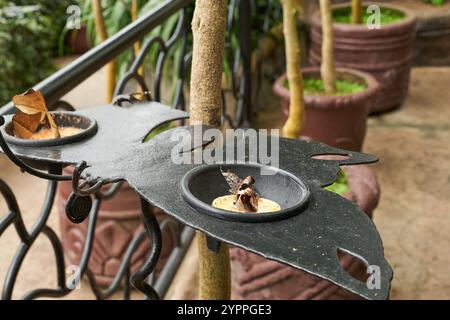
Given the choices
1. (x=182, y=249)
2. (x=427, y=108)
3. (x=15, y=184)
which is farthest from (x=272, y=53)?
(x=182, y=249)

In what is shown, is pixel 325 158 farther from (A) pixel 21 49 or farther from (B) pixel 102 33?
(A) pixel 21 49

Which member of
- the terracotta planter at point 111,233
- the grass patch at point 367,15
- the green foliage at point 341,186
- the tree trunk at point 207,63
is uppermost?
the tree trunk at point 207,63

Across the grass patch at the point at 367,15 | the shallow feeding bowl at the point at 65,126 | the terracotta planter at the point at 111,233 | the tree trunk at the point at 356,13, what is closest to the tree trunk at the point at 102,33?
the terracotta planter at the point at 111,233

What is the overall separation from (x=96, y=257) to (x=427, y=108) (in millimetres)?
2235

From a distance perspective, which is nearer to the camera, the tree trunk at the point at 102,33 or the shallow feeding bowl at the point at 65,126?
the shallow feeding bowl at the point at 65,126

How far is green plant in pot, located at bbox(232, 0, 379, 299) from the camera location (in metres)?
1.67

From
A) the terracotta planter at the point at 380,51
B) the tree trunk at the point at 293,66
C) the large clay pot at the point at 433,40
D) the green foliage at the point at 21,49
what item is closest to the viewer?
the tree trunk at the point at 293,66

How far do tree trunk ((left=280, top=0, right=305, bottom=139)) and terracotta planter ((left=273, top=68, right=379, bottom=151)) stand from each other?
1.77 feet

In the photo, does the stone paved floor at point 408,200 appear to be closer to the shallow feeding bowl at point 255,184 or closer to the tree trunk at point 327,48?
the tree trunk at point 327,48

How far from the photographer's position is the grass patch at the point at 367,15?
3.49 meters

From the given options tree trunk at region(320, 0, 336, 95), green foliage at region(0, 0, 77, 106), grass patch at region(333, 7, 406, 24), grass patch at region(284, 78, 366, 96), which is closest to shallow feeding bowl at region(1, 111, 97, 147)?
tree trunk at region(320, 0, 336, 95)

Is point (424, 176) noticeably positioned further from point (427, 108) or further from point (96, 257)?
point (96, 257)

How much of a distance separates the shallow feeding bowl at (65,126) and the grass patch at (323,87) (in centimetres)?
179

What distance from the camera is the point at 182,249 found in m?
2.07
